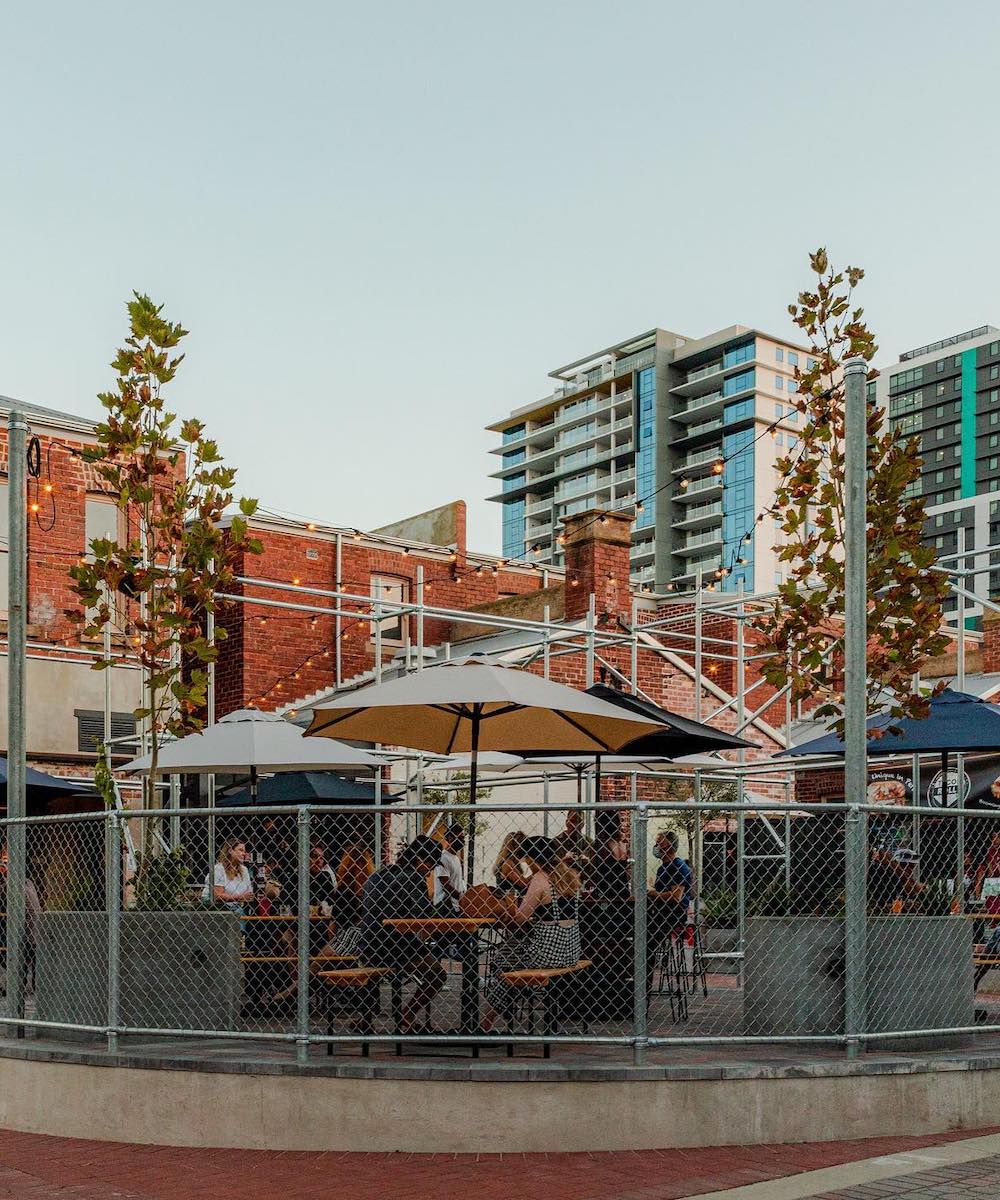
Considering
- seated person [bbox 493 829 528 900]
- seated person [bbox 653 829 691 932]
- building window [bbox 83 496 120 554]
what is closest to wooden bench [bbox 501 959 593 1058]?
seated person [bbox 493 829 528 900]

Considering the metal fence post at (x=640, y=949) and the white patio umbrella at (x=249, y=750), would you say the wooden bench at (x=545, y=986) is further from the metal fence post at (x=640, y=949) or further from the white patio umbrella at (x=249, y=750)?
the white patio umbrella at (x=249, y=750)

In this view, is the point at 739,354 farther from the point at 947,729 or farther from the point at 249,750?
the point at 947,729

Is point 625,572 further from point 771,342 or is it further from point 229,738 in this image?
point 771,342

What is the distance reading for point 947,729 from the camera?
12.2 m

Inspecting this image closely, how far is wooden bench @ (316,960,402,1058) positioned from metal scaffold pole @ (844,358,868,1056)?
8.31ft

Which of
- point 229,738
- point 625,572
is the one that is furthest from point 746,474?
point 229,738

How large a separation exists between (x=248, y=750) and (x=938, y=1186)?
8.09m

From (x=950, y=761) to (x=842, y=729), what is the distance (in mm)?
9981

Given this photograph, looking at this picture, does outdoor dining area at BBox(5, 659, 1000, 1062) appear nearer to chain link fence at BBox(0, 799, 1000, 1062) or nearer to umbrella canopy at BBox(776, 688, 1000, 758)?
chain link fence at BBox(0, 799, 1000, 1062)

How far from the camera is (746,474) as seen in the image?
11581cm

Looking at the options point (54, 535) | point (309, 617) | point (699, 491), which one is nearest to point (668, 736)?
point (54, 535)

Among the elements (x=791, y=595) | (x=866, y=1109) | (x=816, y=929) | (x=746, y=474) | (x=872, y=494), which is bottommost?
(x=866, y=1109)

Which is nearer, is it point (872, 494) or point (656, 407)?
point (872, 494)

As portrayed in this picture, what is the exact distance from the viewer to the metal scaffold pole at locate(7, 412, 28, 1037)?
920 centimetres
